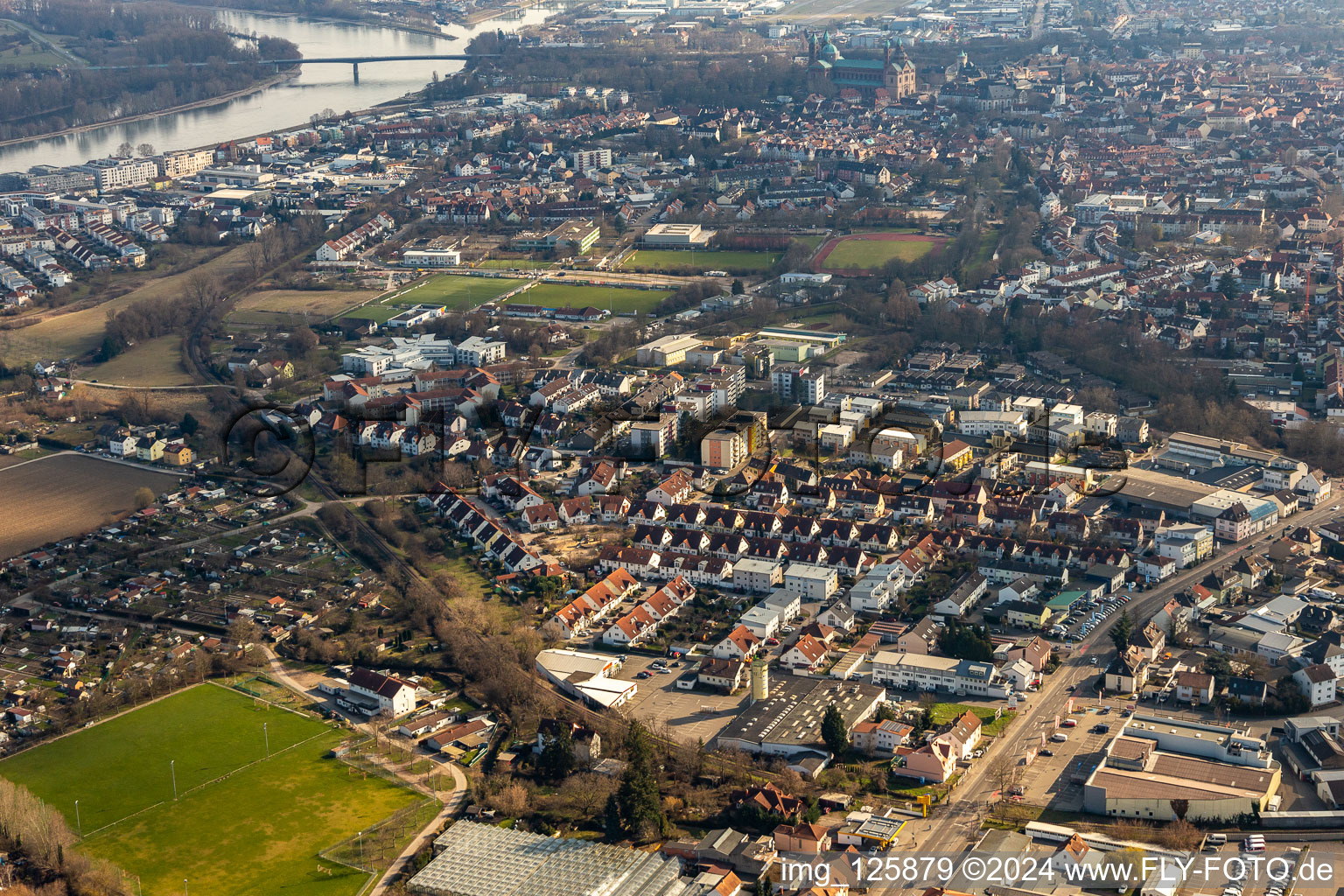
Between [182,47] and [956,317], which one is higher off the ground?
[182,47]

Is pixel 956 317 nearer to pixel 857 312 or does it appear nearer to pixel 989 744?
pixel 857 312

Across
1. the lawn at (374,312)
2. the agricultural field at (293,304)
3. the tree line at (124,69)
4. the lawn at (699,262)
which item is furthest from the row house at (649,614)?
the tree line at (124,69)

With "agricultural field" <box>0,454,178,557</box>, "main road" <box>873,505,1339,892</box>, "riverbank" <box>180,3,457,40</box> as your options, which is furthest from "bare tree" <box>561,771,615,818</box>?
"riverbank" <box>180,3,457,40</box>

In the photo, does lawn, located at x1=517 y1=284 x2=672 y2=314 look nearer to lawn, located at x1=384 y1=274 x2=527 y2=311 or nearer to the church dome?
lawn, located at x1=384 y1=274 x2=527 y2=311

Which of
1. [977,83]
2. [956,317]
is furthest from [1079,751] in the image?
[977,83]

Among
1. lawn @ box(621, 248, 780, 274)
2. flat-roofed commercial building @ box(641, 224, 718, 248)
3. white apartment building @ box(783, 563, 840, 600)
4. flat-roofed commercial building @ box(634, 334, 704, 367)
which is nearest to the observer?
white apartment building @ box(783, 563, 840, 600)

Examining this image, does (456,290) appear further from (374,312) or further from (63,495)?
(63,495)
